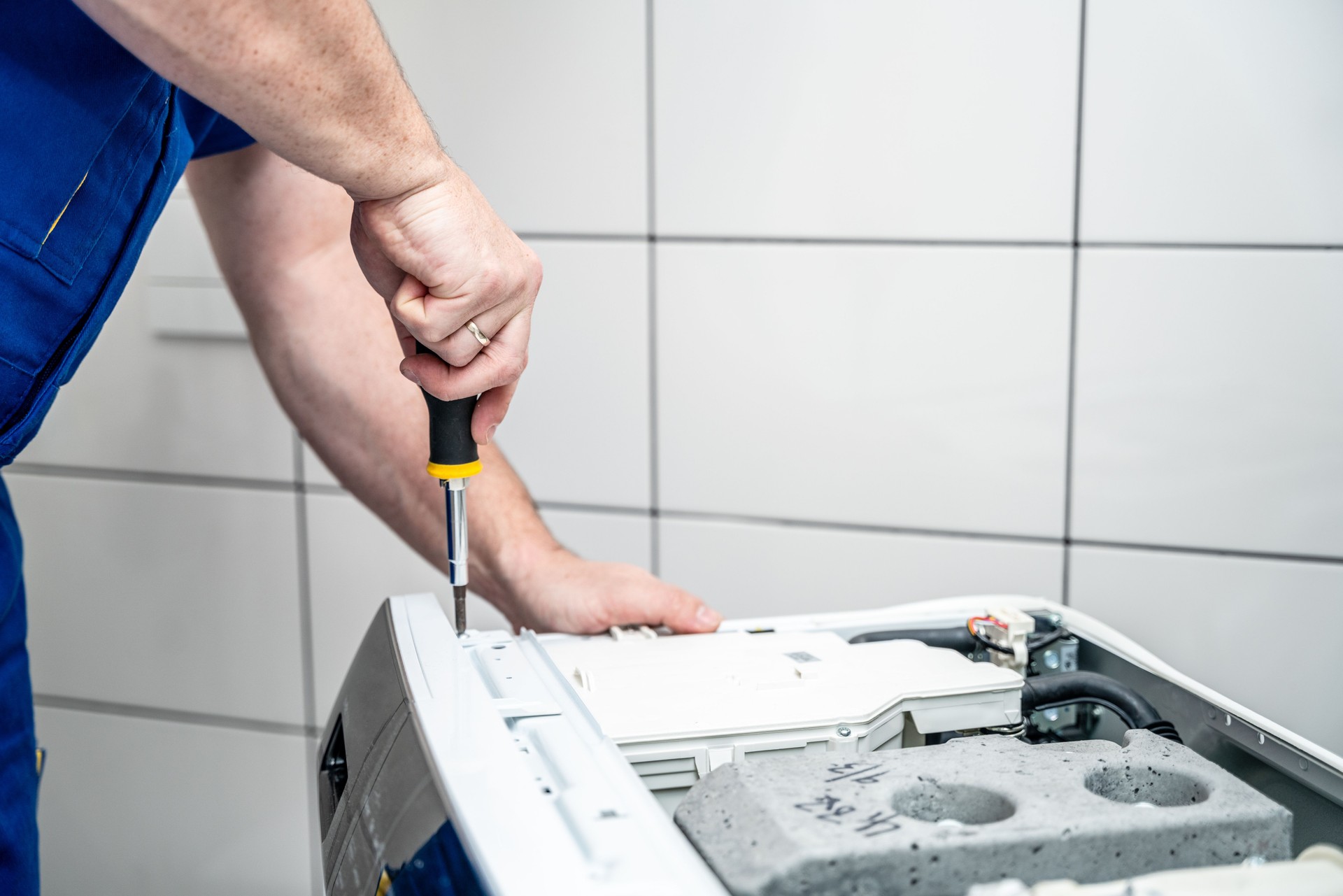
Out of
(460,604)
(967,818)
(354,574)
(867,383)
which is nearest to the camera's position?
(967,818)

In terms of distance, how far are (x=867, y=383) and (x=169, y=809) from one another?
1075mm

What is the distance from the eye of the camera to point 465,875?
0.33 meters

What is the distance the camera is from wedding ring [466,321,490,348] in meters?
0.54

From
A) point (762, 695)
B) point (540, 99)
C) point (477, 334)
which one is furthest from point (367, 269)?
point (540, 99)

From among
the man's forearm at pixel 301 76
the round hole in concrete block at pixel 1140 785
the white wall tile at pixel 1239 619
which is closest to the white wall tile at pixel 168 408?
the man's forearm at pixel 301 76

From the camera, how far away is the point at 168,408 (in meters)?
1.24

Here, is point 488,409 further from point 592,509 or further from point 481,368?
point 592,509

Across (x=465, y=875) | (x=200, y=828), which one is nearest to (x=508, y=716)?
(x=465, y=875)

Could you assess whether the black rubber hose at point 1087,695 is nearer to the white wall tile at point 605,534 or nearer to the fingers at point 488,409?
the fingers at point 488,409

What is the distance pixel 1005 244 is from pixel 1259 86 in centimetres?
22

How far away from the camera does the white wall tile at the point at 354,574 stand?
1.15 meters

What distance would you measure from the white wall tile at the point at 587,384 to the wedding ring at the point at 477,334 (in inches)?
19.6

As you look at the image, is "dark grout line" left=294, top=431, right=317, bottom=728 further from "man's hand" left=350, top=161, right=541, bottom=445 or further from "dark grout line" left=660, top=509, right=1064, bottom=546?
"man's hand" left=350, top=161, right=541, bottom=445

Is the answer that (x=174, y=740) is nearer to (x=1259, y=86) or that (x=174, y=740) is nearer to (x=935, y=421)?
(x=935, y=421)
